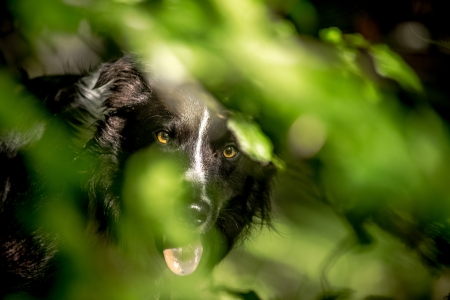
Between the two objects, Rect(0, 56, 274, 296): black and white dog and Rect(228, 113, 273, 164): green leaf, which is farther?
Rect(0, 56, 274, 296): black and white dog

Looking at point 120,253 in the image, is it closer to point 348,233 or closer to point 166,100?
point 166,100

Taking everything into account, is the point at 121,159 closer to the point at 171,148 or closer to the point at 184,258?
the point at 171,148

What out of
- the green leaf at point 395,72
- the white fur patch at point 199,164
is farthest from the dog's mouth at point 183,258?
the green leaf at point 395,72

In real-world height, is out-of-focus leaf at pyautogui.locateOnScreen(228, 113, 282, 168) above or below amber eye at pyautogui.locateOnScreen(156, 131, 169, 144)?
above

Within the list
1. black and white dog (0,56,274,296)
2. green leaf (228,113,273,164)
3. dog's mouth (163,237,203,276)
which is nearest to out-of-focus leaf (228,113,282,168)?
green leaf (228,113,273,164)

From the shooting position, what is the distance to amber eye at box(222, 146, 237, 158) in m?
1.43

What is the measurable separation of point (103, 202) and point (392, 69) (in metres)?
1.07

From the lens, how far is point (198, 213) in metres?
1.41

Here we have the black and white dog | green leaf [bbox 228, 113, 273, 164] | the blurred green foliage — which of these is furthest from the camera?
the black and white dog

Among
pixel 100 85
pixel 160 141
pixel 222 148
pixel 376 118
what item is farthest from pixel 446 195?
pixel 100 85

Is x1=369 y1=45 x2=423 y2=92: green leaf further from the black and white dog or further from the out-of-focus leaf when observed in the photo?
the black and white dog

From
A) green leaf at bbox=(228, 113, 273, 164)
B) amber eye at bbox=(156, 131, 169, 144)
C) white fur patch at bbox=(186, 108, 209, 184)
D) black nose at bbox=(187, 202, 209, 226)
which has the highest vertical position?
green leaf at bbox=(228, 113, 273, 164)

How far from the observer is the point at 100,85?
1.34 m

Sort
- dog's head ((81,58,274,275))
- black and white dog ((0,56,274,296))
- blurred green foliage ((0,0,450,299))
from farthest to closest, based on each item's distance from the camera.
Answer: dog's head ((81,58,274,275))
black and white dog ((0,56,274,296))
blurred green foliage ((0,0,450,299))
